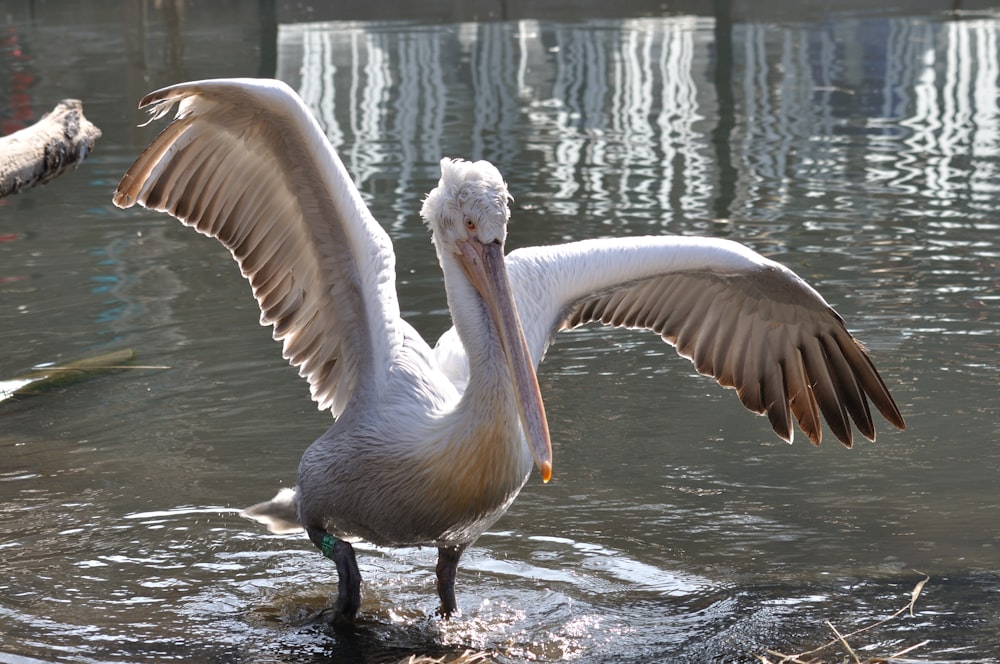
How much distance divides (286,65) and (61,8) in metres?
8.25

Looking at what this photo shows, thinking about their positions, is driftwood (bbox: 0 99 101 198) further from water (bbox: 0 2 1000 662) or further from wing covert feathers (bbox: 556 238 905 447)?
wing covert feathers (bbox: 556 238 905 447)

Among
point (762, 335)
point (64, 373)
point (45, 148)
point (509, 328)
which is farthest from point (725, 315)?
point (64, 373)

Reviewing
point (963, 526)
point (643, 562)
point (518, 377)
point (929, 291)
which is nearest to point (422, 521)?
point (518, 377)

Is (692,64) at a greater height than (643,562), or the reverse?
(692,64)

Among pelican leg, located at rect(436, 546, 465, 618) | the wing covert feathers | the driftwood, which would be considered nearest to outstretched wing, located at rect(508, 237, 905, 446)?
the wing covert feathers

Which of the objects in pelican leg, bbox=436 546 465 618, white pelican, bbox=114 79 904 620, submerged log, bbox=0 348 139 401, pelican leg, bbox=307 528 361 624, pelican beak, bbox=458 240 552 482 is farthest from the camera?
submerged log, bbox=0 348 139 401

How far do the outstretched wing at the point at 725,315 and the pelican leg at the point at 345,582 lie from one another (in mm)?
832

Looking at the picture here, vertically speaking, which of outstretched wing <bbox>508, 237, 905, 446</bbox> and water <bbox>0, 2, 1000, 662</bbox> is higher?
outstretched wing <bbox>508, 237, 905, 446</bbox>

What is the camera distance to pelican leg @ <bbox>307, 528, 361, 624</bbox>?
407 cm

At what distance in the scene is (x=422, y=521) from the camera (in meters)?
3.89

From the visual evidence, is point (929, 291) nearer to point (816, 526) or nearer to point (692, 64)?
point (816, 526)

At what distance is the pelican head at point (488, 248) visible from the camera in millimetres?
3504

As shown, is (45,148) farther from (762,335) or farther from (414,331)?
(762,335)

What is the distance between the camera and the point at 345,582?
409 centimetres
